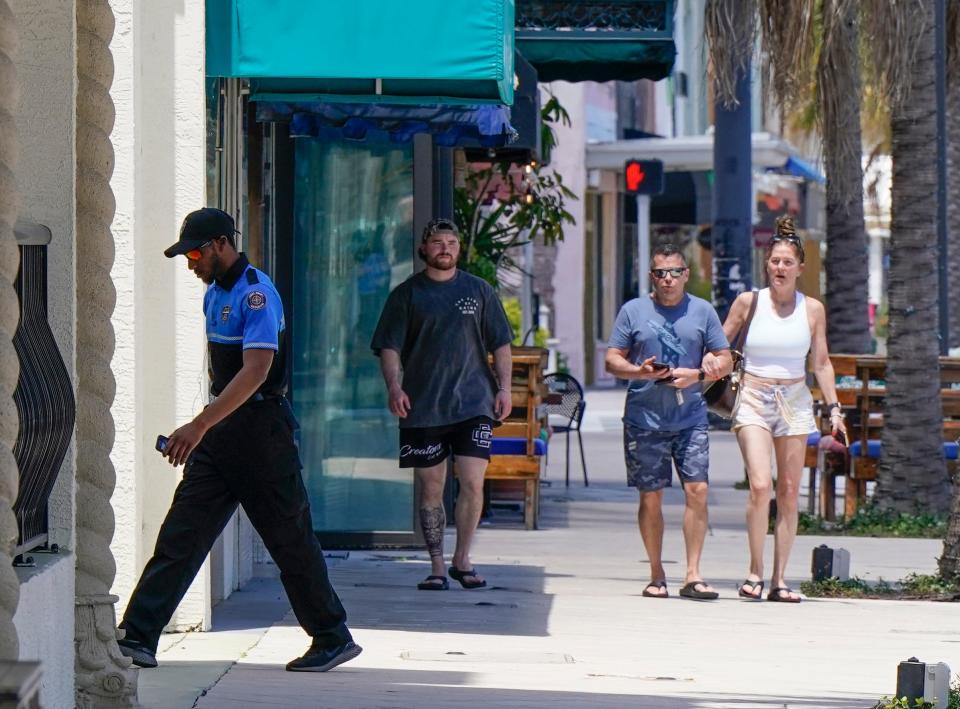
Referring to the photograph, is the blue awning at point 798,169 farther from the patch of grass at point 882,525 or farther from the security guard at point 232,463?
the security guard at point 232,463

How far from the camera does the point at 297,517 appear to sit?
285 inches

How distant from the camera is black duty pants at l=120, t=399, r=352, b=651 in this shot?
710 centimetres

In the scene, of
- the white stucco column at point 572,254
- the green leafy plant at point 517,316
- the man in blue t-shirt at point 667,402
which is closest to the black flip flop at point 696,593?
the man in blue t-shirt at point 667,402

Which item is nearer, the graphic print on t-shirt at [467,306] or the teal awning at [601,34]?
the graphic print on t-shirt at [467,306]

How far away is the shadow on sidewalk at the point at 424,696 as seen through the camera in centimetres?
687

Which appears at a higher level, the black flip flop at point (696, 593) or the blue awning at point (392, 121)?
the blue awning at point (392, 121)

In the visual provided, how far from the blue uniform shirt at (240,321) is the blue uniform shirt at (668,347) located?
3192mm

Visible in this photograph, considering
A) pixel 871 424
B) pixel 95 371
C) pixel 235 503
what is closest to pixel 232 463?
pixel 235 503

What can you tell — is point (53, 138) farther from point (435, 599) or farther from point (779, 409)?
point (779, 409)

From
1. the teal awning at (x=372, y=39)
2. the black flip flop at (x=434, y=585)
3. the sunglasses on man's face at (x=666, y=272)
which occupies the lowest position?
the black flip flop at (x=434, y=585)

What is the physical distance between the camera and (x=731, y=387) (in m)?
10.0

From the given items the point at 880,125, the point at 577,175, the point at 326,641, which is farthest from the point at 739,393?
the point at 880,125

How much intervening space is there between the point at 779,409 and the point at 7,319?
5.91 m

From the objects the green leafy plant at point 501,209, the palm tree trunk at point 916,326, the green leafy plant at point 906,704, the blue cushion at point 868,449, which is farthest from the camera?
the green leafy plant at point 501,209
